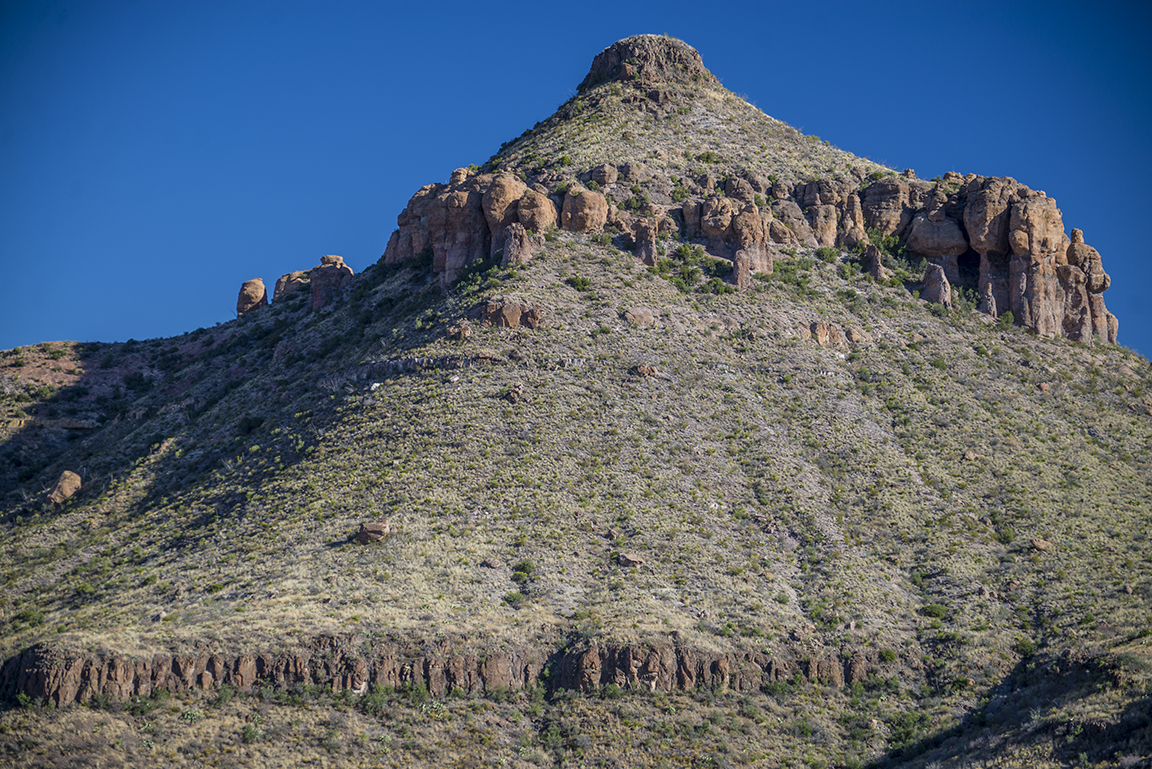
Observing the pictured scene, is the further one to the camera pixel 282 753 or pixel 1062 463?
pixel 1062 463

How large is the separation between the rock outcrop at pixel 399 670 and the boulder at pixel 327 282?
42463mm

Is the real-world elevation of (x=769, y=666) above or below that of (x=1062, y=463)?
below

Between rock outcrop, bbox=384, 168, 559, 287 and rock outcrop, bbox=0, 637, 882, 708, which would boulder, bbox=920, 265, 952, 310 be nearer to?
rock outcrop, bbox=384, 168, 559, 287

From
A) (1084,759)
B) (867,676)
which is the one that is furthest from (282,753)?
(1084,759)

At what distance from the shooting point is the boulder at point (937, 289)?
254 ft

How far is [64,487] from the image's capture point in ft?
208

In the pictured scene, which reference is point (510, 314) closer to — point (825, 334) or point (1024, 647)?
point (825, 334)

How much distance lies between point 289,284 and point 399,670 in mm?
55962

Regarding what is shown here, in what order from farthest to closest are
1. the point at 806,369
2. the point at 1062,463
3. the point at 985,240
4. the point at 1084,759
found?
the point at 985,240, the point at 806,369, the point at 1062,463, the point at 1084,759

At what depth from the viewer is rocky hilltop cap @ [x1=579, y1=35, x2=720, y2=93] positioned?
9494 centimetres

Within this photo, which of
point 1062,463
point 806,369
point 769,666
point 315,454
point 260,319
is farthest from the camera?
point 260,319

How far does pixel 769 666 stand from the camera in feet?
155

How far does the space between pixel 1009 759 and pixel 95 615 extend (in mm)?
38338

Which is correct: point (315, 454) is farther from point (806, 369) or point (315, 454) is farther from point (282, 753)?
point (806, 369)
